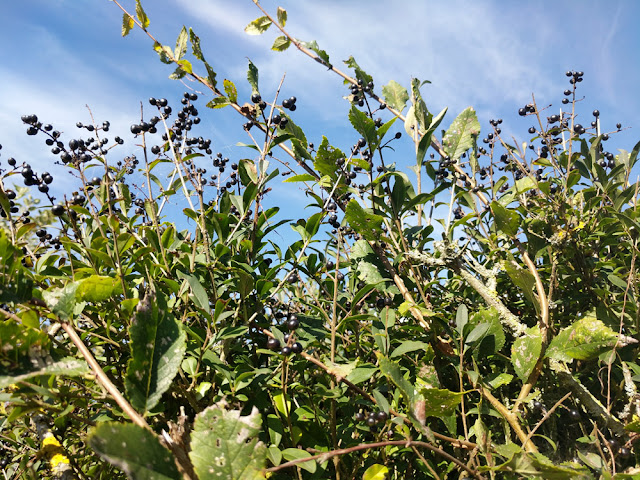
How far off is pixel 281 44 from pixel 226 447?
1.83 meters

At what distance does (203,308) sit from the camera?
1259 millimetres

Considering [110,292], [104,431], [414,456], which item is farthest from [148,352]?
[414,456]

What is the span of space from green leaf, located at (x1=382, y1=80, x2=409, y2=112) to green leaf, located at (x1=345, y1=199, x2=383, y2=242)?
717mm

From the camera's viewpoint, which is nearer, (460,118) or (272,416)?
(272,416)

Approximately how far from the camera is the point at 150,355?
0.81m

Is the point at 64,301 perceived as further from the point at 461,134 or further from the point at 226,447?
the point at 461,134

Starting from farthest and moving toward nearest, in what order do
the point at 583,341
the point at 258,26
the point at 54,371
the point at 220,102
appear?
the point at 258,26, the point at 220,102, the point at 583,341, the point at 54,371

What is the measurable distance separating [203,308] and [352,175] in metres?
0.83

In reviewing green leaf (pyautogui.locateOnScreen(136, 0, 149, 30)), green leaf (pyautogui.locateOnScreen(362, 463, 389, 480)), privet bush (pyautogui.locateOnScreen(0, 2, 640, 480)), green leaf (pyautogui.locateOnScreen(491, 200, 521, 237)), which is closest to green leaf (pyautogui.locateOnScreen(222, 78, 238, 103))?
privet bush (pyautogui.locateOnScreen(0, 2, 640, 480))

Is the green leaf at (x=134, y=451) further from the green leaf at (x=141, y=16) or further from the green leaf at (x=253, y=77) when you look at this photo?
the green leaf at (x=141, y=16)

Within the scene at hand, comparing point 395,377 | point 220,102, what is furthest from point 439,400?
point 220,102

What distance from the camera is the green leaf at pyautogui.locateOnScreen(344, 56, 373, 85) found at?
2006 mm

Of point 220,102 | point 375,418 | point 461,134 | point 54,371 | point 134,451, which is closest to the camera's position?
point 134,451

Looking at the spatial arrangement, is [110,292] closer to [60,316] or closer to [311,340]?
[60,316]
